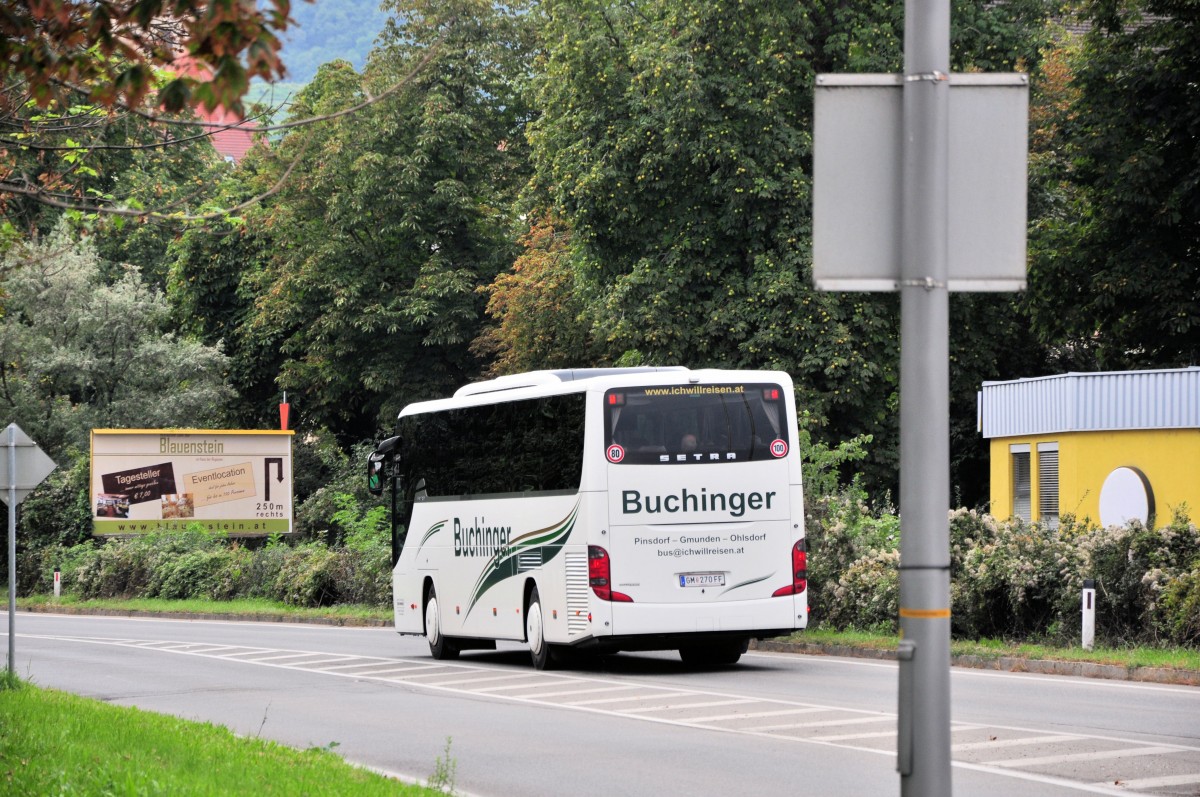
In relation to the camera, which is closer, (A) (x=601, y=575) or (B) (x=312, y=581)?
(A) (x=601, y=575)

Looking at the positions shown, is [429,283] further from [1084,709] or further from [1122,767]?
[1122,767]

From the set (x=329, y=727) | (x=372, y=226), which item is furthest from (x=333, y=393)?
(x=329, y=727)

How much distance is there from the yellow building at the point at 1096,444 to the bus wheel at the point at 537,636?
9.48m

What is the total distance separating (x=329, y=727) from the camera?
14.9 m

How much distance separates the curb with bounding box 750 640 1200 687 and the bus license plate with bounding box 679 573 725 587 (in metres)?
2.92

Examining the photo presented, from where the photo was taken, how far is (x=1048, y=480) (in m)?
33.1

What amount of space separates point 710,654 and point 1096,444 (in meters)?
12.4

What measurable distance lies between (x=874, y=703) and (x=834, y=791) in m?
5.30

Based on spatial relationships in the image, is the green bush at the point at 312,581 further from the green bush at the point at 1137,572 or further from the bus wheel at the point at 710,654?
the green bush at the point at 1137,572

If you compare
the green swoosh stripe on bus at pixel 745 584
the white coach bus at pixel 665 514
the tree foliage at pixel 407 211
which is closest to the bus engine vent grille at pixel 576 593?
the white coach bus at pixel 665 514

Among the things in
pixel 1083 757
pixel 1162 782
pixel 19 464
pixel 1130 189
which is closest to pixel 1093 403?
pixel 1130 189

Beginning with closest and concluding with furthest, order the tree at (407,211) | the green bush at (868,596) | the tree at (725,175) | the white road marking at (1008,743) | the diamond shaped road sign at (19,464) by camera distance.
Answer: the white road marking at (1008,743) → the diamond shaped road sign at (19,464) → the green bush at (868,596) → the tree at (725,175) → the tree at (407,211)

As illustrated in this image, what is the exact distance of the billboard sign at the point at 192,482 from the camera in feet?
146

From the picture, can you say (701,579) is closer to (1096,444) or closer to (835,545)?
(835,545)
